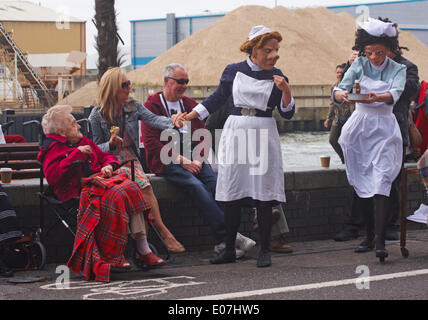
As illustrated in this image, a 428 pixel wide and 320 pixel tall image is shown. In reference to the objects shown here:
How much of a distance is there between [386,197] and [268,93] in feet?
4.36

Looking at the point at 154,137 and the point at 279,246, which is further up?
the point at 154,137

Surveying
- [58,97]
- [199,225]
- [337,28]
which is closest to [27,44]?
[58,97]

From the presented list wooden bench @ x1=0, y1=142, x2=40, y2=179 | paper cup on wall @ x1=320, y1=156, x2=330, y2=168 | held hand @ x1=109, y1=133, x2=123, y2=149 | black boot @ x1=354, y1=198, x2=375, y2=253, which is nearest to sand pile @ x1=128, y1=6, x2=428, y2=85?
wooden bench @ x1=0, y1=142, x2=40, y2=179

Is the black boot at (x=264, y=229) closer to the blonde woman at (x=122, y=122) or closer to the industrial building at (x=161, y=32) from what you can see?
the blonde woman at (x=122, y=122)

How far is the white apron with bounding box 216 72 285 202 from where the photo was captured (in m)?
7.16

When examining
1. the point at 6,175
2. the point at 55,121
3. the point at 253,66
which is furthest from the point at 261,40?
the point at 6,175

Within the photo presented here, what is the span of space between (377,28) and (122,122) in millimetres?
2310

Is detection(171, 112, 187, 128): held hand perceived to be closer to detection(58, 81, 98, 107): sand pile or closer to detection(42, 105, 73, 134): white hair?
detection(42, 105, 73, 134): white hair

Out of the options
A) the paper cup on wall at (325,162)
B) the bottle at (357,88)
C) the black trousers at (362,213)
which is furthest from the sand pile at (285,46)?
the bottle at (357,88)

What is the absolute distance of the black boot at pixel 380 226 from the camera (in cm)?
705

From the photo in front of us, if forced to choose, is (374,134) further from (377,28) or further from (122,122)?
(122,122)

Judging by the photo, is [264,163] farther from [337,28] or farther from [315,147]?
[337,28]

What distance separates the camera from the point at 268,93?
715cm

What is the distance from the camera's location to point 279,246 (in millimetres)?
7820
